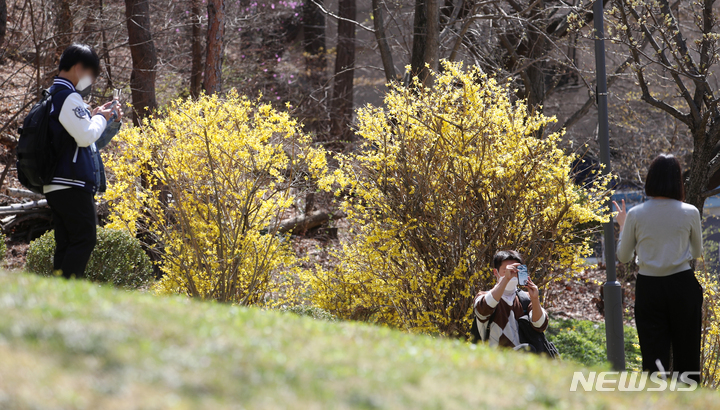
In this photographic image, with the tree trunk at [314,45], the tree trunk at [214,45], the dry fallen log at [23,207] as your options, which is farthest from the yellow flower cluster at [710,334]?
the tree trunk at [314,45]

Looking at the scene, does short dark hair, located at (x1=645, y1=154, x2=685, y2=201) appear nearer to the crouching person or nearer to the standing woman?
the standing woman

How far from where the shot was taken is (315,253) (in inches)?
503

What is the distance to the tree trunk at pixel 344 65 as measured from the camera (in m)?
15.4

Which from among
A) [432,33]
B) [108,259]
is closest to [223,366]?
[108,259]

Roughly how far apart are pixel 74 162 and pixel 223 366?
252cm

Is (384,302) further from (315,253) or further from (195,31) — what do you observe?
(195,31)

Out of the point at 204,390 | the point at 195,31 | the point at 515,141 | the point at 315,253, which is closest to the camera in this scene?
the point at 204,390

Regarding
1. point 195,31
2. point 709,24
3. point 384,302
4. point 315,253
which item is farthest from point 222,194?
point 195,31

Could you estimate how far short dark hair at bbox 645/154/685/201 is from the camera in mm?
4012

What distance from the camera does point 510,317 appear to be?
4.04m

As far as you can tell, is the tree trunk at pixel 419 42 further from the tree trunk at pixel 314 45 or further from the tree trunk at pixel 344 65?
the tree trunk at pixel 314 45

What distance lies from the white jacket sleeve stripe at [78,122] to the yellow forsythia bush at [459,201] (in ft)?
7.50

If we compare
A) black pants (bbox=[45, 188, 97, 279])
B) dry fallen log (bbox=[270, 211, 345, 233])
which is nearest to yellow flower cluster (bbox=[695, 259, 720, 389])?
black pants (bbox=[45, 188, 97, 279])

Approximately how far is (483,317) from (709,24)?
19.0 ft
